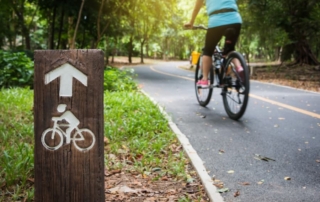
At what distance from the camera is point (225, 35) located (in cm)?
507

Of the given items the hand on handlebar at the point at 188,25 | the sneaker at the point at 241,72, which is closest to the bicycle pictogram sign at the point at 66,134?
the sneaker at the point at 241,72

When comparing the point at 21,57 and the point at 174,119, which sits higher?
the point at 21,57

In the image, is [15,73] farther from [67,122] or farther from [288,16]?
[288,16]

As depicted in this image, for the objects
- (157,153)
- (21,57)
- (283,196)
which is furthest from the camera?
(21,57)

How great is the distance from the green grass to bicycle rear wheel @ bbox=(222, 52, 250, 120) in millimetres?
1044

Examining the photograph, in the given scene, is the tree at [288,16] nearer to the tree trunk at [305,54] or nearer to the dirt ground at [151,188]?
the tree trunk at [305,54]

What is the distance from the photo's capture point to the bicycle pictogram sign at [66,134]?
202 cm

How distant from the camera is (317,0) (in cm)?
1446

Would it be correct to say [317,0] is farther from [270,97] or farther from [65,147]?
[65,147]

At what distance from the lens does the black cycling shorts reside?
4988mm

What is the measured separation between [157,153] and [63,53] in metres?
1.90

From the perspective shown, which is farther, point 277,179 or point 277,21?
point 277,21

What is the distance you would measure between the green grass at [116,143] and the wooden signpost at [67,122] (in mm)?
617

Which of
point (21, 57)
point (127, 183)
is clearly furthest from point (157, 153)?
point (21, 57)
